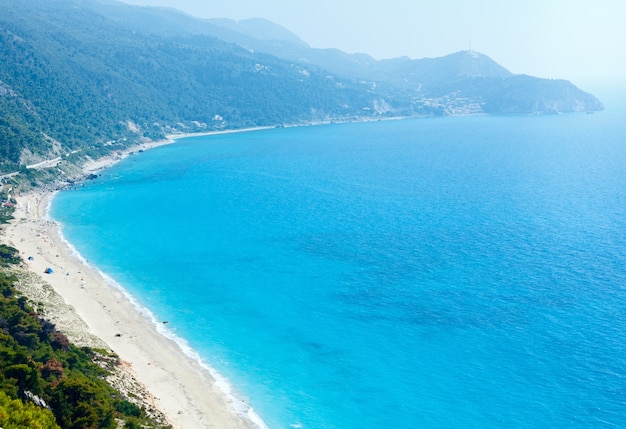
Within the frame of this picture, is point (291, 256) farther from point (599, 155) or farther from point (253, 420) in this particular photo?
point (599, 155)

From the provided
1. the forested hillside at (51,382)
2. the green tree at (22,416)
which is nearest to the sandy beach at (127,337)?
the forested hillside at (51,382)

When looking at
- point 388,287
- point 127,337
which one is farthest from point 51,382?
point 388,287

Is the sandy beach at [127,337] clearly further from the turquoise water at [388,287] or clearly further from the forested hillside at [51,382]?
the forested hillside at [51,382]

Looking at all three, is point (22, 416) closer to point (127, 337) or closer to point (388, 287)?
point (127, 337)

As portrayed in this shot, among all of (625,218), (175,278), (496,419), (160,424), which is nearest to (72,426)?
(160,424)

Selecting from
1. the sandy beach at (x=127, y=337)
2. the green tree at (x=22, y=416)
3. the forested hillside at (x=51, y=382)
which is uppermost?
the green tree at (x=22, y=416)

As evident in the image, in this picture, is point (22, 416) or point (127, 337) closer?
point (22, 416)
